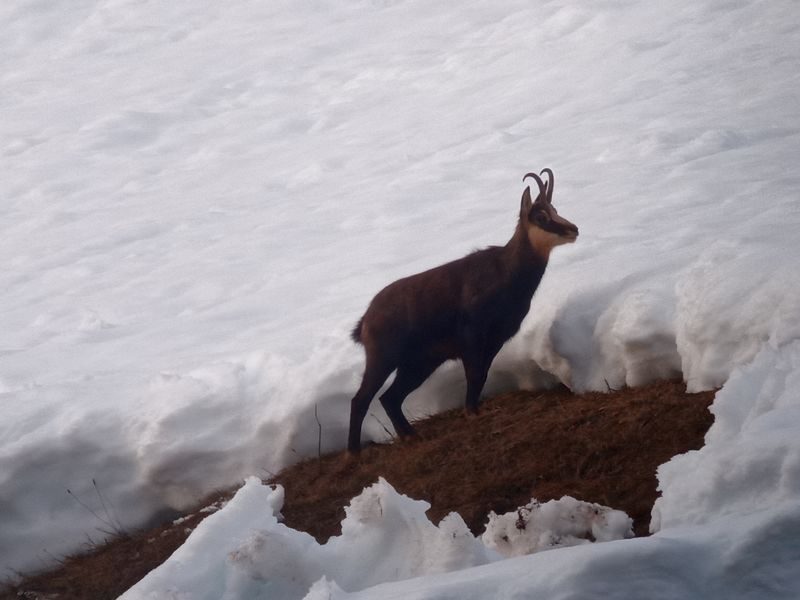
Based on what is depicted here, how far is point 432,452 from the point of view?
6309 mm

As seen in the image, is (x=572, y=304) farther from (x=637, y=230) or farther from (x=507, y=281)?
(x=637, y=230)

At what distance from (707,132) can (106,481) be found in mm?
6832

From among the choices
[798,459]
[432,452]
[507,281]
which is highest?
[798,459]

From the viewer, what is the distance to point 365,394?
6871 mm

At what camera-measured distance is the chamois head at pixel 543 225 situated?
6.70m

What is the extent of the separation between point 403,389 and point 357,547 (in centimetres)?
305

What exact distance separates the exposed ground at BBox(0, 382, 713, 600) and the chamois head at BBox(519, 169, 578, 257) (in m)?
Answer: 0.86

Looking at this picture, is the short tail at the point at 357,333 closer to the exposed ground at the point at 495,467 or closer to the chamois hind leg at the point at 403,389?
the chamois hind leg at the point at 403,389

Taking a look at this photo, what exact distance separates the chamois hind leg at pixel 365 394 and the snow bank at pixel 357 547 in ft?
8.29

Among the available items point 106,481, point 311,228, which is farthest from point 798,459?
point 311,228

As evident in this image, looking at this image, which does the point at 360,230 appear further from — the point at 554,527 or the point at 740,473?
the point at 740,473

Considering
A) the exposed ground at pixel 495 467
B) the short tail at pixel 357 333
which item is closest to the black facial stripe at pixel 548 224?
the exposed ground at pixel 495 467

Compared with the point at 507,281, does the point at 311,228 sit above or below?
below

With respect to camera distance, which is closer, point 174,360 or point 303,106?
point 174,360
